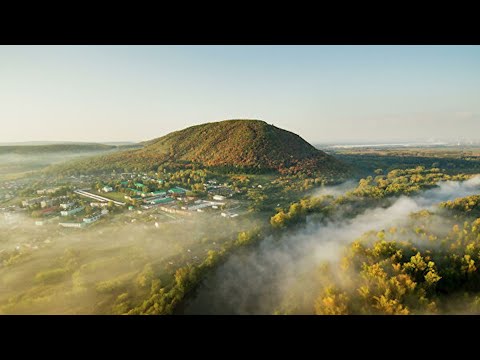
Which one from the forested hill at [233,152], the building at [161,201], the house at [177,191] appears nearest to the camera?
the building at [161,201]

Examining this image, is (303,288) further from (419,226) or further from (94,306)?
(419,226)

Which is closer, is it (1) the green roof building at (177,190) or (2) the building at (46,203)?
(2) the building at (46,203)

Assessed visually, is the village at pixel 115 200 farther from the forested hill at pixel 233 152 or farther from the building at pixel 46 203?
the forested hill at pixel 233 152

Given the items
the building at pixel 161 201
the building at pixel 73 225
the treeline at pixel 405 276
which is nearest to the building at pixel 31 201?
the building at pixel 73 225

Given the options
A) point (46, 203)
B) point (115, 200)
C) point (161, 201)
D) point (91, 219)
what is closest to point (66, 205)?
point (46, 203)

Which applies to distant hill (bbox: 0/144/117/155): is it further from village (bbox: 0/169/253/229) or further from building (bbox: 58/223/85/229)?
building (bbox: 58/223/85/229)
